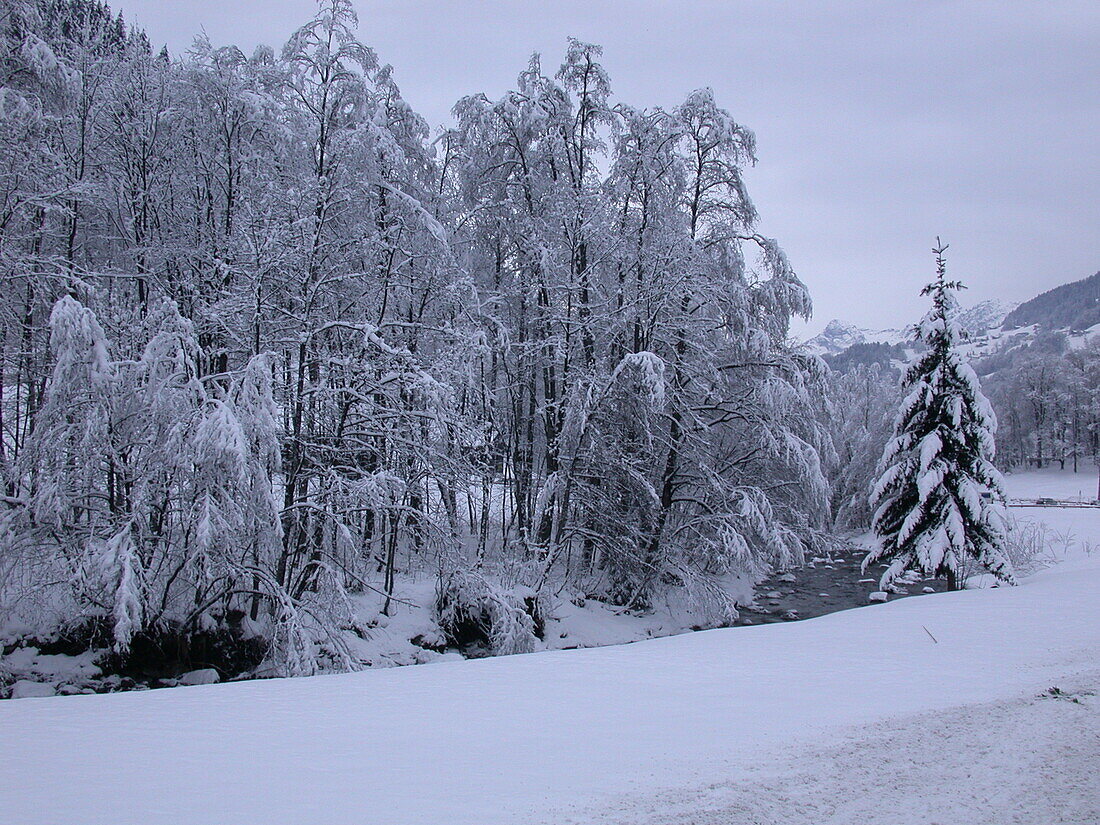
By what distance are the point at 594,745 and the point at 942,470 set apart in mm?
12797

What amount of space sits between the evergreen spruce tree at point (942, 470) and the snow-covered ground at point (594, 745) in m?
7.54

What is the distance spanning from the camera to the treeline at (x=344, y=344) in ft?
28.9

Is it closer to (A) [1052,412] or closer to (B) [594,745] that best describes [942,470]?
(B) [594,745]

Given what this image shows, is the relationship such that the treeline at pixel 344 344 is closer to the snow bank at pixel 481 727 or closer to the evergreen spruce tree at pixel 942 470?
the evergreen spruce tree at pixel 942 470

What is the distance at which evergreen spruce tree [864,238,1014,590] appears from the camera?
13328 mm

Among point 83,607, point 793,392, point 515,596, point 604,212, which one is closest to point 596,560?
point 515,596

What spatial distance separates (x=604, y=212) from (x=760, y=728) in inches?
506

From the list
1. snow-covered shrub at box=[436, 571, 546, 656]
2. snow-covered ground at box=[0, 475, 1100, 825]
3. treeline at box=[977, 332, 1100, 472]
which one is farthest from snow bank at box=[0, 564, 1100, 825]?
treeline at box=[977, 332, 1100, 472]

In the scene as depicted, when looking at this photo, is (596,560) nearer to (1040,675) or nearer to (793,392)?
(793,392)

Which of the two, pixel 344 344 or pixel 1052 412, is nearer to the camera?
pixel 344 344

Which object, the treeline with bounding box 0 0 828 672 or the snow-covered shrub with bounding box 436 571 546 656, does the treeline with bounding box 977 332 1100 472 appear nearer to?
the treeline with bounding box 0 0 828 672

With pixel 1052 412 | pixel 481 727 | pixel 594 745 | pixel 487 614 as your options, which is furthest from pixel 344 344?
pixel 1052 412

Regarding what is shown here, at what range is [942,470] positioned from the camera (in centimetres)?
1366

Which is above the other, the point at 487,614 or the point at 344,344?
the point at 344,344
